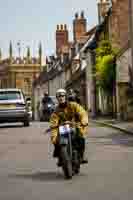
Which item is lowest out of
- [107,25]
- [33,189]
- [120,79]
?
[33,189]

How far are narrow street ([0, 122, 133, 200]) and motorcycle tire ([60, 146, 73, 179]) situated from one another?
12 cm

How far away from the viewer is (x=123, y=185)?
1191cm

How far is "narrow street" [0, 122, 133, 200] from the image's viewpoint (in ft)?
36.1

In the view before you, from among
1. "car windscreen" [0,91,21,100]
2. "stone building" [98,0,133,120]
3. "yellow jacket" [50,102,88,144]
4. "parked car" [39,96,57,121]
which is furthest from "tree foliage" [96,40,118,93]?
"yellow jacket" [50,102,88,144]

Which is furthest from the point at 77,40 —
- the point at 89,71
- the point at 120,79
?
the point at 120,79

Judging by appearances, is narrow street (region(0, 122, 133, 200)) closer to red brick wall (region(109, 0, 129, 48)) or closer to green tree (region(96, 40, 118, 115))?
green tree (region(96, 40, 118, 115))

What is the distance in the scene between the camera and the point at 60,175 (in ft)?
45.5

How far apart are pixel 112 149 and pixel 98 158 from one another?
10.1ft

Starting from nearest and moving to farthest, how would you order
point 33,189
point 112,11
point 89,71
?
1. point 33,189
2. point 112,11
3. point 89,71

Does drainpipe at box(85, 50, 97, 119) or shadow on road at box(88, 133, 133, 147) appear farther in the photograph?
drainpipe at box(85, 50, 97, 119)

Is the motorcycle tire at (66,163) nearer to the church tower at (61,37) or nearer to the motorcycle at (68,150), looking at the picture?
the motorcycle at (68,150)

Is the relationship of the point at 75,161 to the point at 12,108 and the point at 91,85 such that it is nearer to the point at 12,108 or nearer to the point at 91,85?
the point at 12,108

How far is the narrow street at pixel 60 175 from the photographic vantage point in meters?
11.0

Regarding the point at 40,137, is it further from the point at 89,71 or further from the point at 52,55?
the point at 52,55
